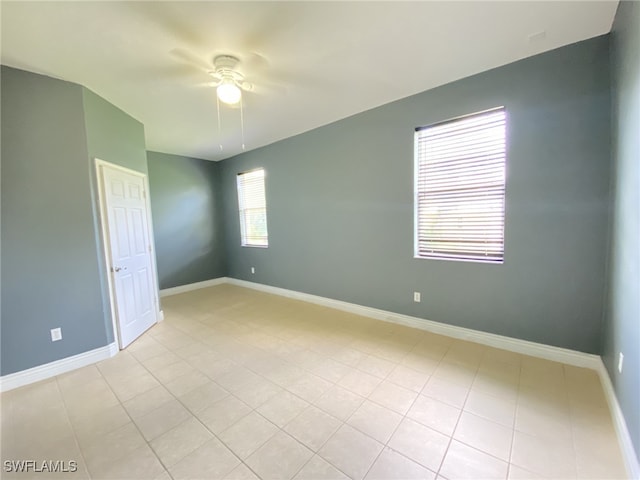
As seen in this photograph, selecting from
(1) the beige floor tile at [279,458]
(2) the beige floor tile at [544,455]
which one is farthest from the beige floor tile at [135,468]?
(2) the beige floor tile at [544,455]

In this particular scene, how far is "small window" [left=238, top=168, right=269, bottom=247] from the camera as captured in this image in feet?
16.8

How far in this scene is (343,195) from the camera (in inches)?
150

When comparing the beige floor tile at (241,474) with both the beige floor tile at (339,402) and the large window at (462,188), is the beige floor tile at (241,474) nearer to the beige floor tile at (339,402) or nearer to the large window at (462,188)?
the beige floor tile at (339,402)

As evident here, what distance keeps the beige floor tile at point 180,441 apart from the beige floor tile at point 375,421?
970 millimetres

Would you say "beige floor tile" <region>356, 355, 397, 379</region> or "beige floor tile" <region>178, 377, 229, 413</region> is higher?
"beige floor tile" <region>178, 377, 229, 413</region>

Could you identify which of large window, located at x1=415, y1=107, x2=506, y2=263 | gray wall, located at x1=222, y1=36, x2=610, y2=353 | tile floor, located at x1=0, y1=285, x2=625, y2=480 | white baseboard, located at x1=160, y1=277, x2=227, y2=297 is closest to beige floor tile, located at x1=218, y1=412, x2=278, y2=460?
tile floor, located at x1=0, y1=285, x2=625, y2=480

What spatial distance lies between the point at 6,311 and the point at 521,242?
183 inches

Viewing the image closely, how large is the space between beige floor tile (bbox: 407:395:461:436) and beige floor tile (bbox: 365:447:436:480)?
34 cm

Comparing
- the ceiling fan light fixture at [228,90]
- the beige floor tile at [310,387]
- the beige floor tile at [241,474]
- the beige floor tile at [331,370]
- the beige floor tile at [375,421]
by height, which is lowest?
the beige floor tile at [375,421]

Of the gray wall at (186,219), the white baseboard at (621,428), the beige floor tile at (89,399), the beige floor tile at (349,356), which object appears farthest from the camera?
the gray wall at (186,219)

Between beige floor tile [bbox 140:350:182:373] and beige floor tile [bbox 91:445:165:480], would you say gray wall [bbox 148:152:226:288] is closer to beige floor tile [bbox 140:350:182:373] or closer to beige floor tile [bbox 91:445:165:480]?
beige floor tile [bbox 140:350:182:373]

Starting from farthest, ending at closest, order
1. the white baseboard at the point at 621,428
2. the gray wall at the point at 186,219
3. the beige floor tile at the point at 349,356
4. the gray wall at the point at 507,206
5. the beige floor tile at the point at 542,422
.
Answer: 1. the gray wall at the point at 186,219
2. the beige floor tile at the point at 349,356
3. the gray wall at the point at 507,206
4. the beige floor tile at the point at 542,422
5. the white baseboard at the point at 621,428

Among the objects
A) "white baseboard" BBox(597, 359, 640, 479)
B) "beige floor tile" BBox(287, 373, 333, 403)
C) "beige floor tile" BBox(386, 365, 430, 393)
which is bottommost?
"beige floor tile" BBox(386, 365, 430, 393)

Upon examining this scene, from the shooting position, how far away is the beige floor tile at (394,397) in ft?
6.31
